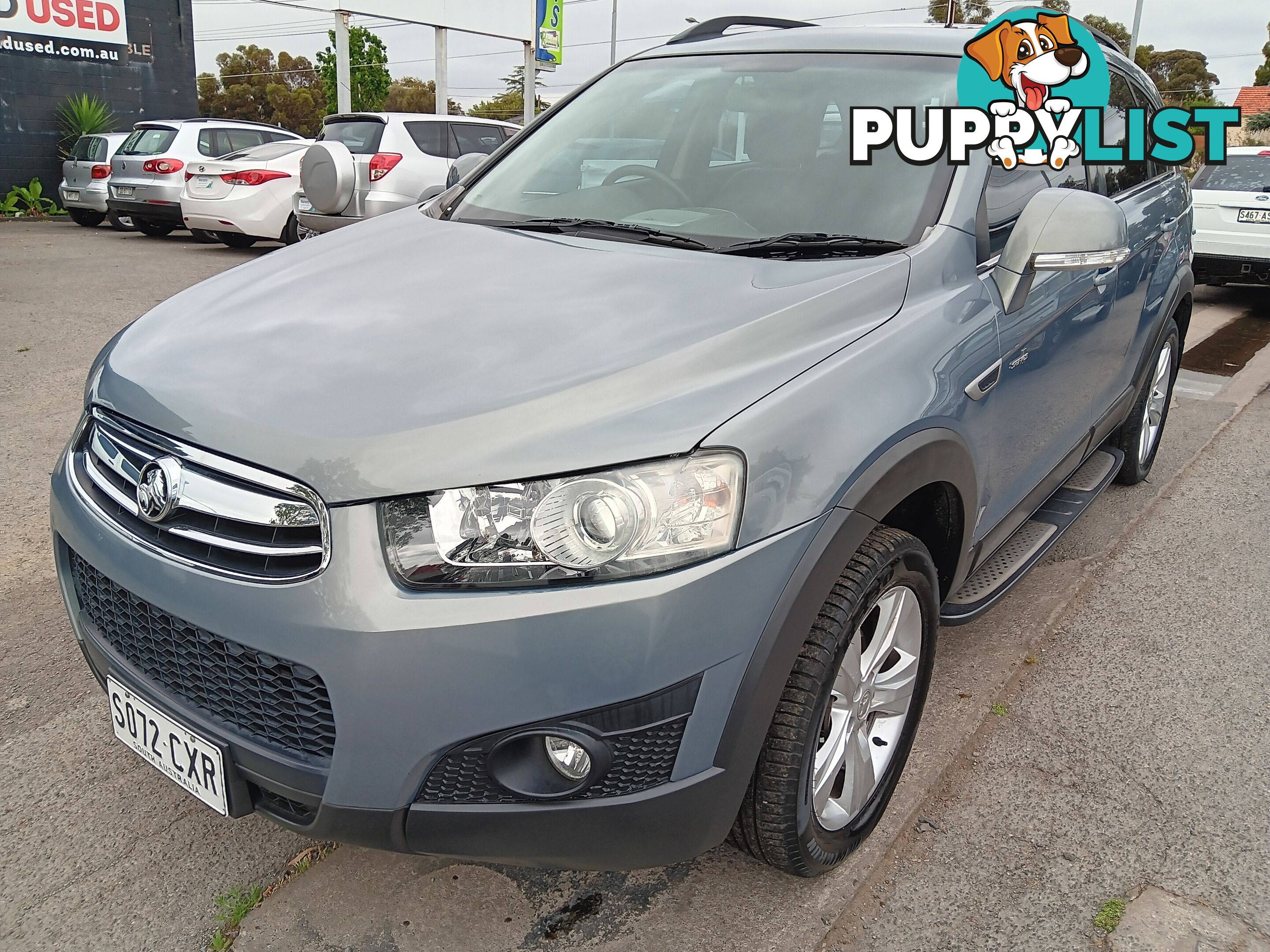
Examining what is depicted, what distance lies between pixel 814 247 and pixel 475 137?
1019 centimetres

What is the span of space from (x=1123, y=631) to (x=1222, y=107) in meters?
4.02

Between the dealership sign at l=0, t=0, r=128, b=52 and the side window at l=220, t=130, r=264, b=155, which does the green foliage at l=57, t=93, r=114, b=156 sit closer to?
the dealership sign at l=0, t=0, r=128, b=52

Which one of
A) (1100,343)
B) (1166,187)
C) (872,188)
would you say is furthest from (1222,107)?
(872,188)

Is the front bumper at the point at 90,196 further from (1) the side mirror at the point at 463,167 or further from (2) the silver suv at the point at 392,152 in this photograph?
(1) the side mirror at the point at 463,167

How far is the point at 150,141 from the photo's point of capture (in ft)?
44.4

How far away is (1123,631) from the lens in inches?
133

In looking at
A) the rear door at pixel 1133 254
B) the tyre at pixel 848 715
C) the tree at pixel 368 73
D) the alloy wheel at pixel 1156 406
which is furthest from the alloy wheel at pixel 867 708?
the tree at pixel 368 73

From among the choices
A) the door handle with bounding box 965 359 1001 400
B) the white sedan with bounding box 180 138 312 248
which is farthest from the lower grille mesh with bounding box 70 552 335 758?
the white sedan with bounding box 180 138 312 248

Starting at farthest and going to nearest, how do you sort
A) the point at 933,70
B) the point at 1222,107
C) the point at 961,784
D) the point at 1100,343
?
the point at 1222,107 → the point at 1100,343 → the point at 933,70 → the point at 961,784

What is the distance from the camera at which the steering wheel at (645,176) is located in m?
2.85

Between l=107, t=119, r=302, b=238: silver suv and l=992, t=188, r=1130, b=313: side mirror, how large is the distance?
41.7 ft

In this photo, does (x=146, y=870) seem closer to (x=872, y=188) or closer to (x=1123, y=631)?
(x=872, y=188)

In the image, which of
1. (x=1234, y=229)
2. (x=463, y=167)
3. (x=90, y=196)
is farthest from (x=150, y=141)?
(x=1234, y=229)

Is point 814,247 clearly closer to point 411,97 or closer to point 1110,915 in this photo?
point 1110,915
